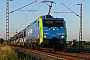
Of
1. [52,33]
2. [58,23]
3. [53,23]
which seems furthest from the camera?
[58,23]

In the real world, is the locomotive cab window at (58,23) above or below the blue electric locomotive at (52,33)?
above

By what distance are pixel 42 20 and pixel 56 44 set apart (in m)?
2.78

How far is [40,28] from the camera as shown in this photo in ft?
87.2

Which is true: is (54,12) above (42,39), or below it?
above

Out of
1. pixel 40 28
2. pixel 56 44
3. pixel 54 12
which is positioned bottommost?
pixel 56 44

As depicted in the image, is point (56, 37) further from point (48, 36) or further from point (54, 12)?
point (54, 12)

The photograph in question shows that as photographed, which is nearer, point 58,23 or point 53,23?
point 53,23

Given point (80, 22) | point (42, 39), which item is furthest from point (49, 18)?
point (80, 22)

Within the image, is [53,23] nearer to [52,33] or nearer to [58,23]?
[58,23]

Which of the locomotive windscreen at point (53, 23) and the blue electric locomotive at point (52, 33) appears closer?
the blue electric locomotive at point (52, 33)

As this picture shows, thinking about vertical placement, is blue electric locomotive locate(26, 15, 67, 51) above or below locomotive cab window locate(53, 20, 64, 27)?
below

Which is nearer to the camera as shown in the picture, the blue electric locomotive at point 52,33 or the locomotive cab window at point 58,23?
the blue electric locomotive at point 52,33

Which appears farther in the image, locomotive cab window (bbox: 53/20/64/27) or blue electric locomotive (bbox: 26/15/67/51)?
locomotive cab window (bbox: 53/20/64/27)

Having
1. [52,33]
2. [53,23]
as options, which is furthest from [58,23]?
[52,33]
